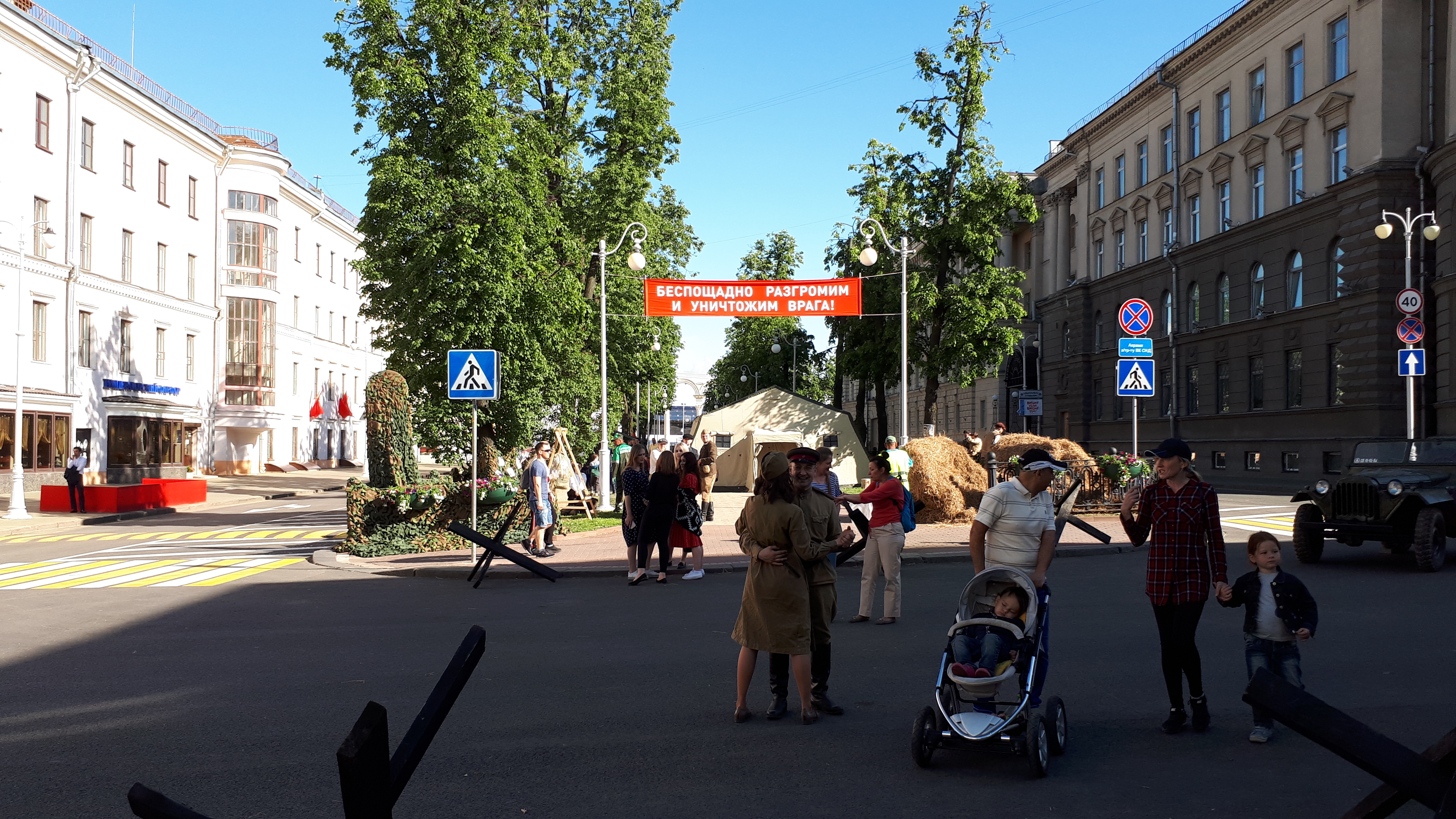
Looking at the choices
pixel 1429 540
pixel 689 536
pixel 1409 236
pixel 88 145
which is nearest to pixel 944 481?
pixel 689 536

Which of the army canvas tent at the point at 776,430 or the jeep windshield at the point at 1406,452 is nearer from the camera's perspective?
the jeep windshield at the point at 1406,452

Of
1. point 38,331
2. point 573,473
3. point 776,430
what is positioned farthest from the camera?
point 776,430

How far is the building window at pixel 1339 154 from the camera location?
32.7 m

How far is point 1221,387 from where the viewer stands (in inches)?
1574

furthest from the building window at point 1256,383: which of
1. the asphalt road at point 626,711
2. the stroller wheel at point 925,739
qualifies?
the stroller wheel at point 925,739

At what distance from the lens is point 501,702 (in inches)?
285

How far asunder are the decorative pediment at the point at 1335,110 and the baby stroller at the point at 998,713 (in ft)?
108

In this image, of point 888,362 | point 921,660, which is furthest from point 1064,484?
point 888,362

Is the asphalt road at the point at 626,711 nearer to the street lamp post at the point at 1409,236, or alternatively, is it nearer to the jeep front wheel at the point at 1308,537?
the jeep front wheel at the point at 1308,537

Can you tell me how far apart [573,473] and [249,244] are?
114 feet

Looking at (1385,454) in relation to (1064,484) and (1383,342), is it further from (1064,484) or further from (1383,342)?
(1383,342)

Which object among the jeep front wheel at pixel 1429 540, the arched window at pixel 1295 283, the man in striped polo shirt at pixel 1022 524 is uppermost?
the arched window at pixel 1295 283

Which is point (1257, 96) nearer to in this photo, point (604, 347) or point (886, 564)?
point (604, 347)

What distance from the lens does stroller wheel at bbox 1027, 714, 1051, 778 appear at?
546 cm
